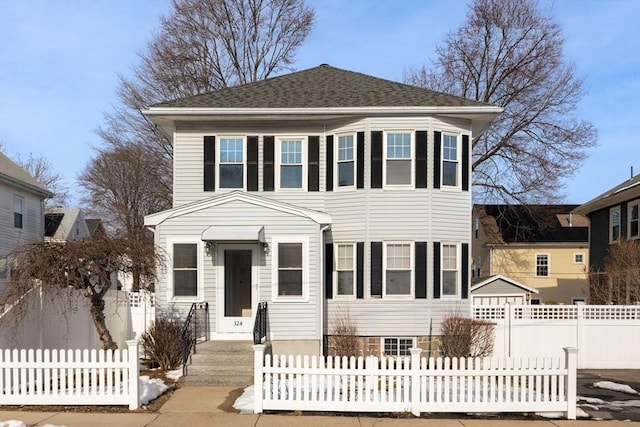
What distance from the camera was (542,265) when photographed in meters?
34.8

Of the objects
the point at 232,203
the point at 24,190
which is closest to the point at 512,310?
the point at 232,203

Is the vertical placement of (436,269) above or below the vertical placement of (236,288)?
above

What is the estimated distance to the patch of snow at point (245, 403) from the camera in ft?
29.8

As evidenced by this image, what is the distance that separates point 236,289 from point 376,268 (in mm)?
3618

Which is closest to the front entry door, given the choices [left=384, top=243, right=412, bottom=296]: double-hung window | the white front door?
the white front door

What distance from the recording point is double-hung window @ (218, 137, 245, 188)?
15.5 metres

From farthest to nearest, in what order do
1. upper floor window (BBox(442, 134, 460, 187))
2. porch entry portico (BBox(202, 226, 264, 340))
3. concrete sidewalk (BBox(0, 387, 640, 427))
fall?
1. upper floor window (BBox(442, 134, 460, 187))
2. porch entry portico (BBox(202, 226, 264, 340))
3. concrete sidewalk (BBox(0, 387, 640, 427))

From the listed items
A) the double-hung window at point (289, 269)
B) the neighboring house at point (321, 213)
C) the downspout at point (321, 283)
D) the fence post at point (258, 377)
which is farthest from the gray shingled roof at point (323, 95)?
the fence post at point (258, 377)

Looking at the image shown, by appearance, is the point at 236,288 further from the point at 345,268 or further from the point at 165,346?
the point at 345,268

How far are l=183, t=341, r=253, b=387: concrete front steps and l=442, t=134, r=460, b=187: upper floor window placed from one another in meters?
6.75

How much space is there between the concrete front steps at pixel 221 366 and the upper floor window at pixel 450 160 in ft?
22.1

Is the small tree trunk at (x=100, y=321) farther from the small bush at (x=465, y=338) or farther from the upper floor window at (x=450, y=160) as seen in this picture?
→ the upper floor window at (x=450, y=160)

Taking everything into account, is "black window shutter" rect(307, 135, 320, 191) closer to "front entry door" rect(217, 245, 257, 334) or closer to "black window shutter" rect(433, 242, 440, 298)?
"front entry door" rect(217, 245, 257, 334)

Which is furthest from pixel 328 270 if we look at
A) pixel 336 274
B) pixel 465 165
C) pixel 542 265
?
pixel 542 265
